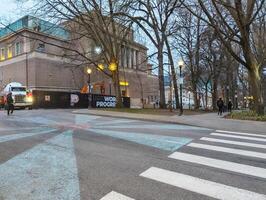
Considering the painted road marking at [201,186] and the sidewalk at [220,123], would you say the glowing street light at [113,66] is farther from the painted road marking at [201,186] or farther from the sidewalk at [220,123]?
the painted road marking at [201,186]

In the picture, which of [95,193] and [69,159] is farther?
[69,159]

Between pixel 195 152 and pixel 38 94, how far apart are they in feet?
118

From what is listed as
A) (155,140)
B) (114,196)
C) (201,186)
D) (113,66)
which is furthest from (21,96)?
(201,186)

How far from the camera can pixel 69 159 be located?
724 cm

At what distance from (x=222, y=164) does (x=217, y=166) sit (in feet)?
0.81

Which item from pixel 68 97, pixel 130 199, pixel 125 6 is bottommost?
pixel 130 199

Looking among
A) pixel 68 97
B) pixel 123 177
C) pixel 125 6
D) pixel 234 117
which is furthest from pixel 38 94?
pixel 123 177

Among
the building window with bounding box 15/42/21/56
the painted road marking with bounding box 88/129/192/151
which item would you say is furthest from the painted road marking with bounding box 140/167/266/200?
the building window with bounding box 15/42/21/56

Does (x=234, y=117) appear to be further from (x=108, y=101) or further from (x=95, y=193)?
(x=108, y=101)

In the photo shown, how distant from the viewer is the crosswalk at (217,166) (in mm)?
5211

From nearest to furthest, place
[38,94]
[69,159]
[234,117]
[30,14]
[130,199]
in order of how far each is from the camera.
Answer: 1. [130,199]
2. [69,159]
3. [234,117]
4. [30,14]
5. [38,94]

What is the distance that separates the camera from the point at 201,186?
5453 mm

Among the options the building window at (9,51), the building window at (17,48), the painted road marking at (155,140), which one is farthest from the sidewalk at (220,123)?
the building window at (9,51)

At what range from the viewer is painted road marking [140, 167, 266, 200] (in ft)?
16.5
